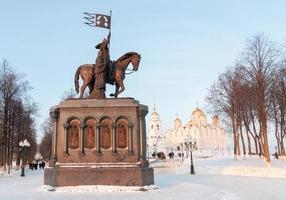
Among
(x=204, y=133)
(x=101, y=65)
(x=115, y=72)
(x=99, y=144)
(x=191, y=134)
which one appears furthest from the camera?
(x=204, y=133)

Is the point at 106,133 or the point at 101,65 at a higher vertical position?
the point at 101,65

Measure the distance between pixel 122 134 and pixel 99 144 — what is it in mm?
1210

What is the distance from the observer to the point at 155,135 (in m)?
117

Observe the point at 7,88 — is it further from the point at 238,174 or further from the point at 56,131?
the point at 238,174

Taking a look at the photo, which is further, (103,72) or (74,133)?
(103,72)

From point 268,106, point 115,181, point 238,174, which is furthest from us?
point 268,106

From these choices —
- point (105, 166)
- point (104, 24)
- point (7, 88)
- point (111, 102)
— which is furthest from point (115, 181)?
point (7, 88)

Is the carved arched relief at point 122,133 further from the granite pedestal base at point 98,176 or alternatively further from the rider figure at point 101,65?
the rider figure at point 101,65

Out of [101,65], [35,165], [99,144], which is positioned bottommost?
[35,165]

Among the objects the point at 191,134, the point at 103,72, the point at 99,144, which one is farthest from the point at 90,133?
the point at 191,134

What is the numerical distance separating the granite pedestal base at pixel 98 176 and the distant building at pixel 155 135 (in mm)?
94972

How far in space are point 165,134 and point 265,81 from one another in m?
89.8

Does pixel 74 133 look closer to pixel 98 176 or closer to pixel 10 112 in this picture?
pixel 98 176

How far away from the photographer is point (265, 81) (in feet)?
106
